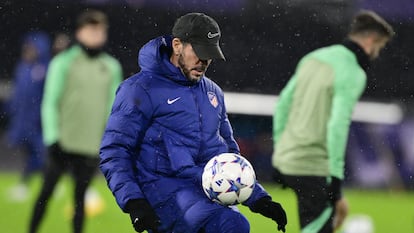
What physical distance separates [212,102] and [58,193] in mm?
6794

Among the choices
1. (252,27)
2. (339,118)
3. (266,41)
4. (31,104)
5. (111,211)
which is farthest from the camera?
(266,41)

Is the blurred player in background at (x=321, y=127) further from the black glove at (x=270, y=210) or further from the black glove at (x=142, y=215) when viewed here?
the black glove at (x=142, y=215)

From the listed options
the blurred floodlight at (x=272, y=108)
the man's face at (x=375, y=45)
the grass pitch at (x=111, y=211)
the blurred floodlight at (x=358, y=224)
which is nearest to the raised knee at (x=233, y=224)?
the man's face at (x=375, y=45)

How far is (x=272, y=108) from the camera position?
14.6 metres

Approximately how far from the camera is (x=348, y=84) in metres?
6.29

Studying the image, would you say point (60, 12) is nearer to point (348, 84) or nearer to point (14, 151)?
point (14, 151)

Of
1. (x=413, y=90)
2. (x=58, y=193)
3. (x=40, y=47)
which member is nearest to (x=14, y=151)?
(x=40, y=47)

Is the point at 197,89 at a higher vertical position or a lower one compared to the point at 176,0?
higher

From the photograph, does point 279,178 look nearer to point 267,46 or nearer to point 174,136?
point 174,136

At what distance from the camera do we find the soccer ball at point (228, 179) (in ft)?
16.2

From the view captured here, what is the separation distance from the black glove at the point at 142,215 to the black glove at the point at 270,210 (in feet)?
1.82

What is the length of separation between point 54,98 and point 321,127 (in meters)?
2.33

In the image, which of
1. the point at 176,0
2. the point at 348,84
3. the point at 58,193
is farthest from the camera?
the point at 176,0

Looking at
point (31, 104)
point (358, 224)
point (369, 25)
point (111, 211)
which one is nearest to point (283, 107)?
point (369, 25)
